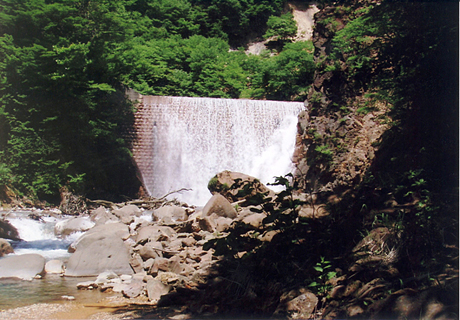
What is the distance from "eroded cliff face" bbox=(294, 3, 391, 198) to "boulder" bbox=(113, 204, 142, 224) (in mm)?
3974

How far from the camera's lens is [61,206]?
1193cm

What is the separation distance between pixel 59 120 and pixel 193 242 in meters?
8.52

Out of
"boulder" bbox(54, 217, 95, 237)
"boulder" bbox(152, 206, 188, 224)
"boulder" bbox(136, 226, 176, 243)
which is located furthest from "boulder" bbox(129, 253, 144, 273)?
"boulder" bbox(54, 217, 95, 237)

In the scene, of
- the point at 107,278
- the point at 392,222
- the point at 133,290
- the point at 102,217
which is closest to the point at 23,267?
the point at 107,278

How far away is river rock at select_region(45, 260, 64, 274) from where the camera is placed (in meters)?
5.86

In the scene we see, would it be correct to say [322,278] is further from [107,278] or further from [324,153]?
[324,153]

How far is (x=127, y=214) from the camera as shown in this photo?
9.56m

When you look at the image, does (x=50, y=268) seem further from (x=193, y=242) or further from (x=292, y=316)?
(x=292, y=316)

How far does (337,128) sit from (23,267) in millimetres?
7533

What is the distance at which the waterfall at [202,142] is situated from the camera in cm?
1405

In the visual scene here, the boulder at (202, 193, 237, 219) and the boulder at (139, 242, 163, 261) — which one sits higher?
the boulder at (202, 193, 237, 219)

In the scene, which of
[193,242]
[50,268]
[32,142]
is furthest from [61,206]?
[193,242]

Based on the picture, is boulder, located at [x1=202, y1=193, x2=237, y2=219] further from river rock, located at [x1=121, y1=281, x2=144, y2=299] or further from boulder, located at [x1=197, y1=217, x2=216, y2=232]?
river rock, located at [x1=121, y1=281, x2=144, y2=299]

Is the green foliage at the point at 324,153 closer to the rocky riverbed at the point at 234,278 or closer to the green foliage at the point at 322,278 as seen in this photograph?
the rocky riverbed at the point at 234,278
